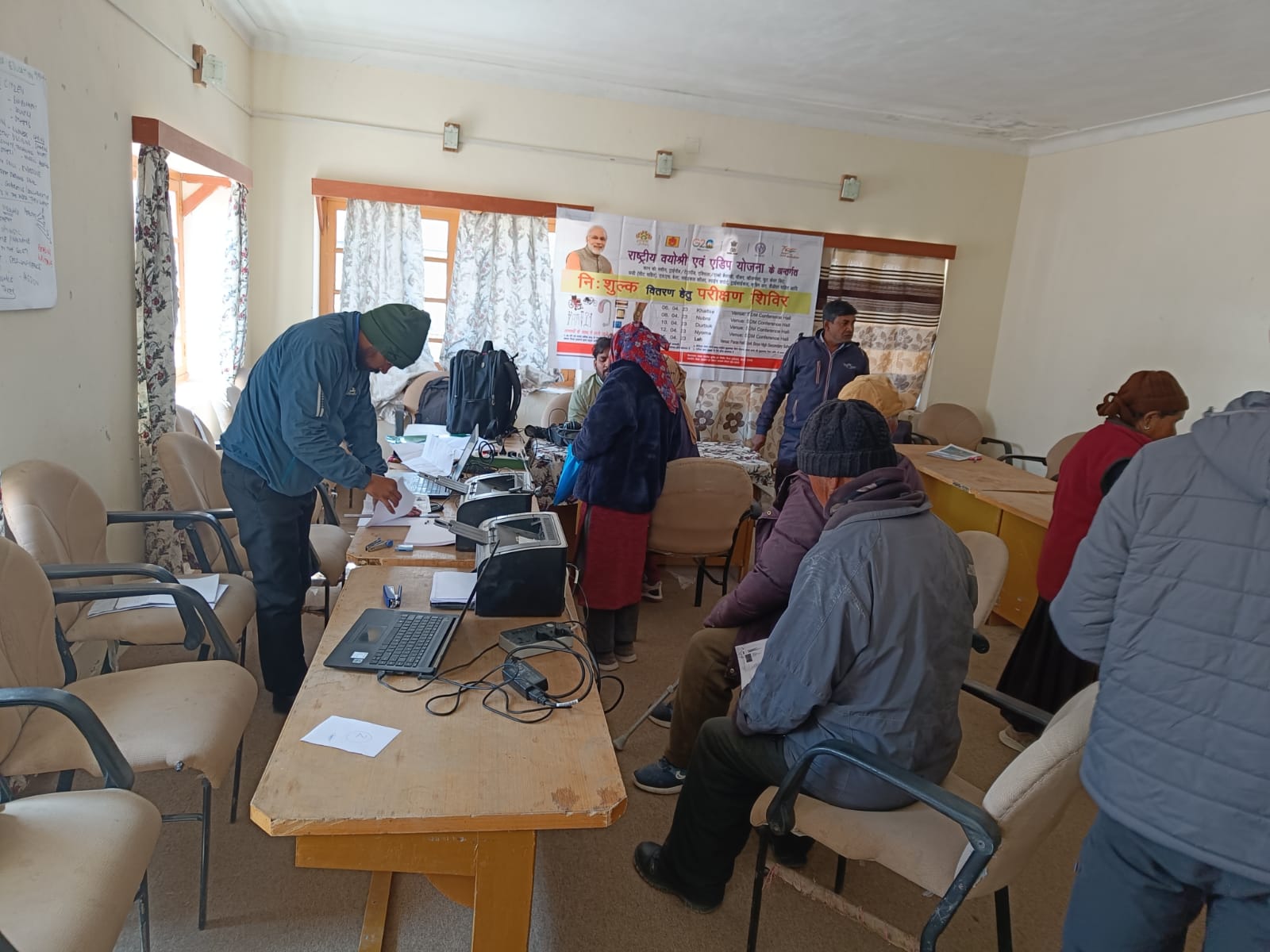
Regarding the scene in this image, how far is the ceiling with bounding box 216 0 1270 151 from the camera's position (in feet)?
10.9

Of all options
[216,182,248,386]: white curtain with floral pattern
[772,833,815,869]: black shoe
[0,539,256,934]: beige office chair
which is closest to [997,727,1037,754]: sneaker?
[772,833,815,869]: black shoe

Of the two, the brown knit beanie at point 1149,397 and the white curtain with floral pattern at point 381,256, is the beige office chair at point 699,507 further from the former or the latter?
the white curtain with floral pattern at point 381,256

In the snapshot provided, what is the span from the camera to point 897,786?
4.99 ft

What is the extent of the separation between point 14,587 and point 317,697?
76 cm

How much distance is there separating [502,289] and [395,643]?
12.3ft

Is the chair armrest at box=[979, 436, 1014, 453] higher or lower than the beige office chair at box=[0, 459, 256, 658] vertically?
higher

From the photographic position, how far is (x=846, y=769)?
1.62 metres

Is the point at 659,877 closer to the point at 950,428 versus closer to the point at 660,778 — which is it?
the point at 660,778

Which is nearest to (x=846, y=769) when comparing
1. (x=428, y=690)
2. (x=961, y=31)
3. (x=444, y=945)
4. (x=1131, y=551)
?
(x=1131, y=551)

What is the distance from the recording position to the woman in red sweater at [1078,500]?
250cm

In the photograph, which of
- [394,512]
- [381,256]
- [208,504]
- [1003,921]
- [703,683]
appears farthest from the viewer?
[381,256]

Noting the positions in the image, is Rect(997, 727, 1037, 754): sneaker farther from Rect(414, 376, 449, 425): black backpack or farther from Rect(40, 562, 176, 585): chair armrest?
Rect(414, 376, 449, 425): black backpack

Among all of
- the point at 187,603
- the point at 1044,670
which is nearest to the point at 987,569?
the point at 1044,670

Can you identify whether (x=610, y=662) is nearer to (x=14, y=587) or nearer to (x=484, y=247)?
(x=14, y=587)
